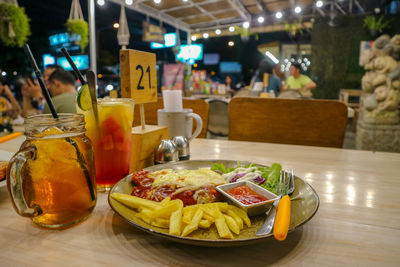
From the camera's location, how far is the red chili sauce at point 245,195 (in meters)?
0.67

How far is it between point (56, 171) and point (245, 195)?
0.44 metres

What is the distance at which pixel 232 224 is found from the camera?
57 centimetres

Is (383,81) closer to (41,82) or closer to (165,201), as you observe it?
(165,201)

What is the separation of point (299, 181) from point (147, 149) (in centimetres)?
54

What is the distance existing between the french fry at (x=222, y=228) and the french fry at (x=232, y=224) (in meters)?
0.01

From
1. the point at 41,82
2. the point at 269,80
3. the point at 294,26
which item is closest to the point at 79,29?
the point at 41,82

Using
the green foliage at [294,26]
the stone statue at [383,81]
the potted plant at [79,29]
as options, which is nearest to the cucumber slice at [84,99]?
the potted plant at [79,29]

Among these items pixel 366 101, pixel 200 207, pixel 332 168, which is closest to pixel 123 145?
pixel 200 207

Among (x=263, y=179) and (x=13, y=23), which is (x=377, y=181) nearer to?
(x=263, y=179)

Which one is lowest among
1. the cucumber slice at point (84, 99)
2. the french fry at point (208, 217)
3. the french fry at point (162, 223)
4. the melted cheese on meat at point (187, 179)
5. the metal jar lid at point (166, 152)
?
the french fry at point (162, 223)

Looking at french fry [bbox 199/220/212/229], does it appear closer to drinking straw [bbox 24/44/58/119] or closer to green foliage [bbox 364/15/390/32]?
drinking straw [bbox 24/44/58/119]

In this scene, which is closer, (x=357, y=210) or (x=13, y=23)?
(x=357, y=210)

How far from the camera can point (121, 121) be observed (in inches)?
33.4

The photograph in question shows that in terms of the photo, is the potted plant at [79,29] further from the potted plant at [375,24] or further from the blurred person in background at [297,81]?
the potted plant at [375,24]
